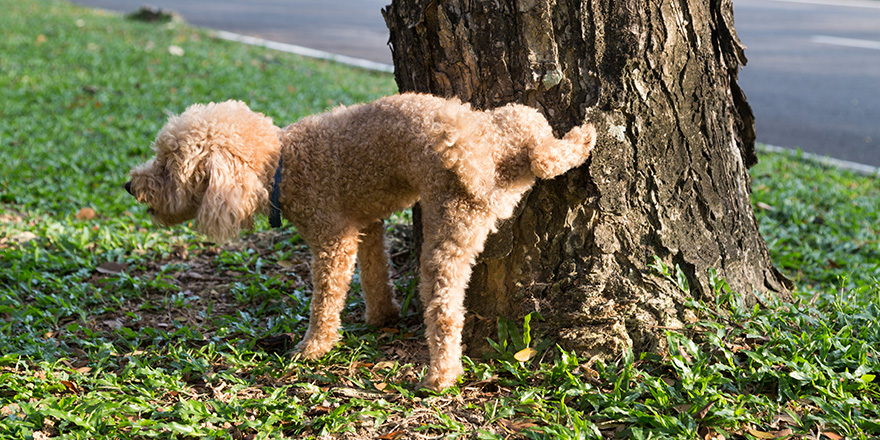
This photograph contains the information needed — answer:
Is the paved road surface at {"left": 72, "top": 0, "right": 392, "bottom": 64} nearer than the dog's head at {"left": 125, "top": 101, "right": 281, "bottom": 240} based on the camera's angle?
No

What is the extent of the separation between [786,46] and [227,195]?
1248cm

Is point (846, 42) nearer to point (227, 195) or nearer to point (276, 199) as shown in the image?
point (276, 199)

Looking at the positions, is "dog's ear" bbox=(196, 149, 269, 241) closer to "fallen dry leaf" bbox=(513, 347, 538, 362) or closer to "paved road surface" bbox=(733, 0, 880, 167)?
"fallen dry leaf" bbox=(513, 347, 538, 362)

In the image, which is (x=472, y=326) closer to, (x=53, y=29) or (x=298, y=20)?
(x=53, y=29)

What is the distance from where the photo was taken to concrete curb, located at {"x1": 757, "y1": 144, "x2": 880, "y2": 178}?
21.8 ft

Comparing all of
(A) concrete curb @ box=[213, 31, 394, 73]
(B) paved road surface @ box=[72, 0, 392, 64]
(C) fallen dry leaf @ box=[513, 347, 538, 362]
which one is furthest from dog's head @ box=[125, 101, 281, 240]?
(B) paved road surface @ box=[72, 0, 392, 64]

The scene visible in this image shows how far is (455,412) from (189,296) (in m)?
1.97

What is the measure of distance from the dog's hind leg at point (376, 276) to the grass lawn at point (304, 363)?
0.11m

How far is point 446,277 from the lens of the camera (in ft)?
9.73

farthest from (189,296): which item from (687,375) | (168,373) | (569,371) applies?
(687,375)

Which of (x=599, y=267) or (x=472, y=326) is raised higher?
(x=599, y=267)

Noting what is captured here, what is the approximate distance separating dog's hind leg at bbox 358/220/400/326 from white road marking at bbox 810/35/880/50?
12.3 metres

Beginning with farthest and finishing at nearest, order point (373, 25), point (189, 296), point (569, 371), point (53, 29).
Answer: point (373, 25), point (53, 29), point (189, 296), point (569, 371)

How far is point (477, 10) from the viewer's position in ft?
10.0
